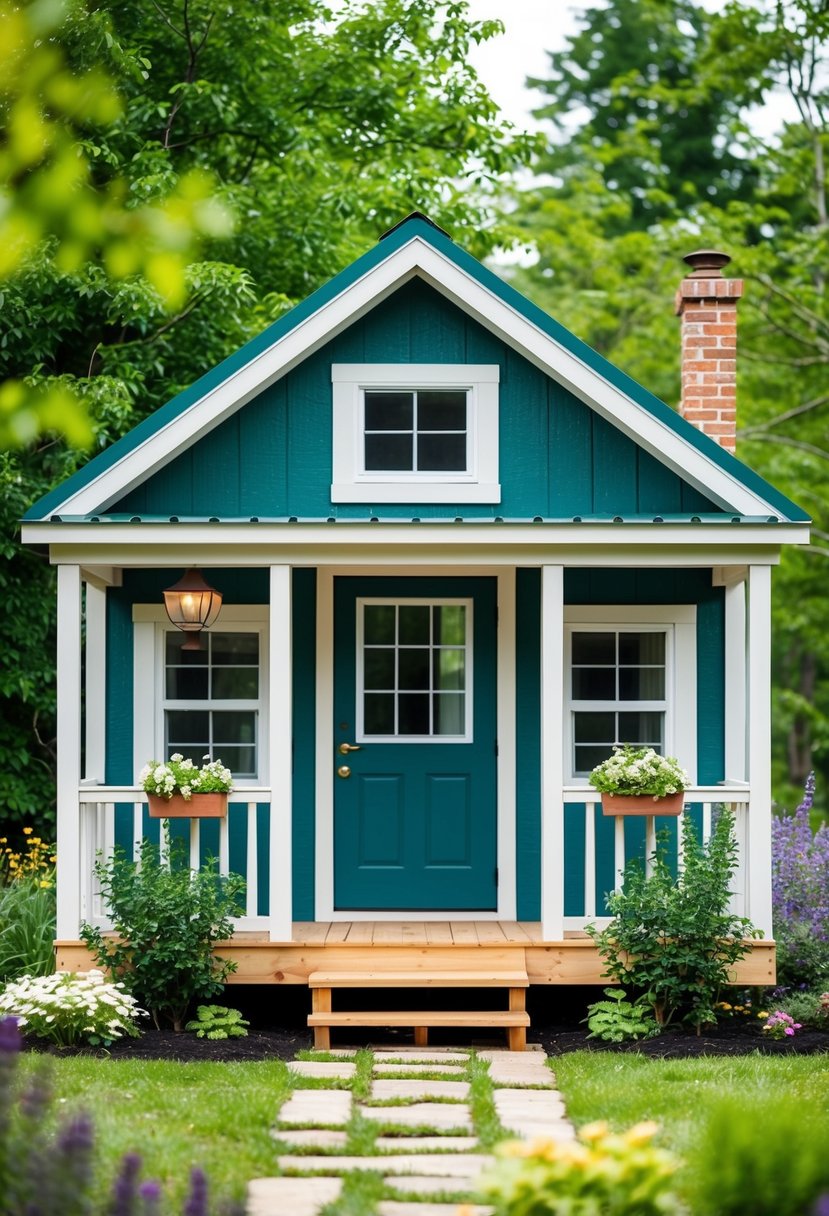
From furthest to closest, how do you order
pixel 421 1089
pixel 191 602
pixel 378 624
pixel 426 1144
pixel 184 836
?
pixel 378 624 < pixel 184 836 < pixel 191 602 < pixel 421 1089 < pixel 426 1144

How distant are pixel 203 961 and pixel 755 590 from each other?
13.0 feet

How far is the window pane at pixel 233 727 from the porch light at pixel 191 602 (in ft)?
2.58

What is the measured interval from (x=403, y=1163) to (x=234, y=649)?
4.49 metres

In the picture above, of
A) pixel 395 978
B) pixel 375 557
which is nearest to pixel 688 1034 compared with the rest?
pixel 395 978

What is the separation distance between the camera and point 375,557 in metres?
8.20

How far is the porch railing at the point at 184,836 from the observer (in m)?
8.05

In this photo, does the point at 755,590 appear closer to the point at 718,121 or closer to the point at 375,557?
the point at 375,557

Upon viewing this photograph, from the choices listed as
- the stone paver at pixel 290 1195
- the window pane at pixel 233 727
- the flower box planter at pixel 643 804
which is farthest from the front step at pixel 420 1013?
the stone paver at pixel 290 1195

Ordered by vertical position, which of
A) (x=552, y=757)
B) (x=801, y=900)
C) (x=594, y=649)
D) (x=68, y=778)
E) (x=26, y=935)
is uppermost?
(x=594, y=649)

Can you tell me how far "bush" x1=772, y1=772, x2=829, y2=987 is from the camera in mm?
8609

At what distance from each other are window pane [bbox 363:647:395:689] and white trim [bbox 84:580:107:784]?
1763 millimetres

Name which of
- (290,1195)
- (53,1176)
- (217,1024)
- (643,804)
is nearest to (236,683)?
(217,1024)

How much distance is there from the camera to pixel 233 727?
904 cm

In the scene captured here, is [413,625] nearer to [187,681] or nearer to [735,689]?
[187,681]
